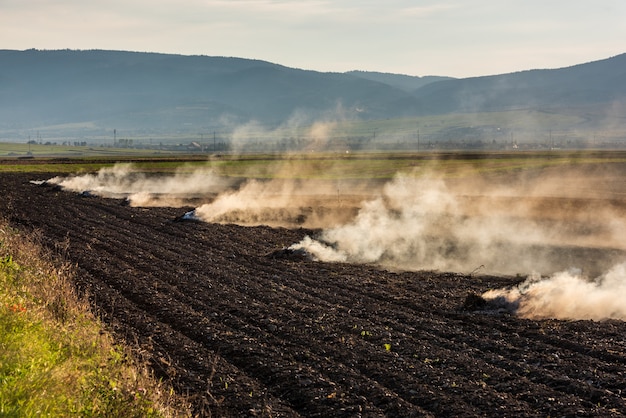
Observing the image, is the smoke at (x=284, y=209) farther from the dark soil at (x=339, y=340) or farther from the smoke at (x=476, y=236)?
the dark soil at (x=339, y=340)

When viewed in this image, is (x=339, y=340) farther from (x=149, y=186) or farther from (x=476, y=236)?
(x=149, y=186)

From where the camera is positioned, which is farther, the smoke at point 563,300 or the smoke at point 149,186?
the smoke at point 149,186

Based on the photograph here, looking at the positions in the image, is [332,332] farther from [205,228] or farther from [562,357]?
[205,228]

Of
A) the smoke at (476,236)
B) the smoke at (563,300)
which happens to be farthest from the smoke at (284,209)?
the smoke at (563,300)

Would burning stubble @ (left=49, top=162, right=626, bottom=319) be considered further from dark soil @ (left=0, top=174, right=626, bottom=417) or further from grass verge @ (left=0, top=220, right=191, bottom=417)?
grass verge @ (left=0, top=220, right=191, bottom=417)

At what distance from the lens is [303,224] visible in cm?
4097

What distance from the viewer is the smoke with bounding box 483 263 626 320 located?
19.9m

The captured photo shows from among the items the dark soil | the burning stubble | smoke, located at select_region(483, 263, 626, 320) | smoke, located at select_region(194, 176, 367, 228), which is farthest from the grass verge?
smoke, located at select_region(194, 176, 367, 228)

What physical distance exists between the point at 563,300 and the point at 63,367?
13987 millimetres

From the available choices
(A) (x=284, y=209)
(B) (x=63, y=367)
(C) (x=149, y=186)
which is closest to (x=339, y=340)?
(B) (x=63, y=367)

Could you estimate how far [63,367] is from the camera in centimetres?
1204

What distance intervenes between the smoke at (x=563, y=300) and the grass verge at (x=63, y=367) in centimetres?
1066

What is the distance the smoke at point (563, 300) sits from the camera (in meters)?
19.9

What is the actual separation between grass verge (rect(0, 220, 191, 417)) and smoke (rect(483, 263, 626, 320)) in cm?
1066
